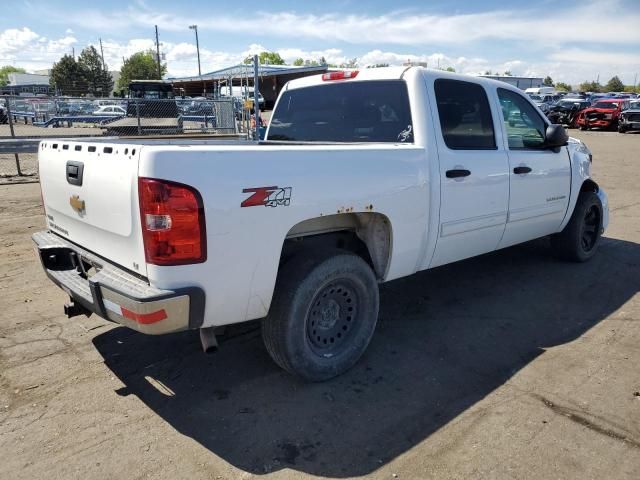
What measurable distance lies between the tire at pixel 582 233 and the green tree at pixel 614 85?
11862cm

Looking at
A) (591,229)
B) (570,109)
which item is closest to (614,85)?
(570,109)

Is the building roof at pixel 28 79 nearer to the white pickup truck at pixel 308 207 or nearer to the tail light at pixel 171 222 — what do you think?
the white pickup truck at pixel 308 207

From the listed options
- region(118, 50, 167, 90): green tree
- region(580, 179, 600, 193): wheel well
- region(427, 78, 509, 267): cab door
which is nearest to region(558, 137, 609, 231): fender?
region(580, 179, 600, 193): wheel well

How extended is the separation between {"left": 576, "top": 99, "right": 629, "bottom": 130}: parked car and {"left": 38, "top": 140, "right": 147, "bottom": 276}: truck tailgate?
30779 millimetres

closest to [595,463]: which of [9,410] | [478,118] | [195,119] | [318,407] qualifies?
[318,407]

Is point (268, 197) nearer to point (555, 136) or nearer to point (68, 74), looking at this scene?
point (555, 136)

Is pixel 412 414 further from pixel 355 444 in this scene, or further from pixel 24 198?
pixel 24 198

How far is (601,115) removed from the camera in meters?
28.0

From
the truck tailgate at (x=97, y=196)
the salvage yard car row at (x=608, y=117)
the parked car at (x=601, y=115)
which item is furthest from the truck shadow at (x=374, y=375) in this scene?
the parked car at (x=601, y=115)

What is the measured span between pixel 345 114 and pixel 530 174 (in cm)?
180

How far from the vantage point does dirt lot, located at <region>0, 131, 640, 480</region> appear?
2.60 m

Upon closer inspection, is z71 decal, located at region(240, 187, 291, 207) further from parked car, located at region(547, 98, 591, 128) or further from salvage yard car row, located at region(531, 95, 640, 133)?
parked car, located at region(547, 98, 591, 128)

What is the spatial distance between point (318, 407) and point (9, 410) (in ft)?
6.02

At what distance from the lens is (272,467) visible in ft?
8.44
